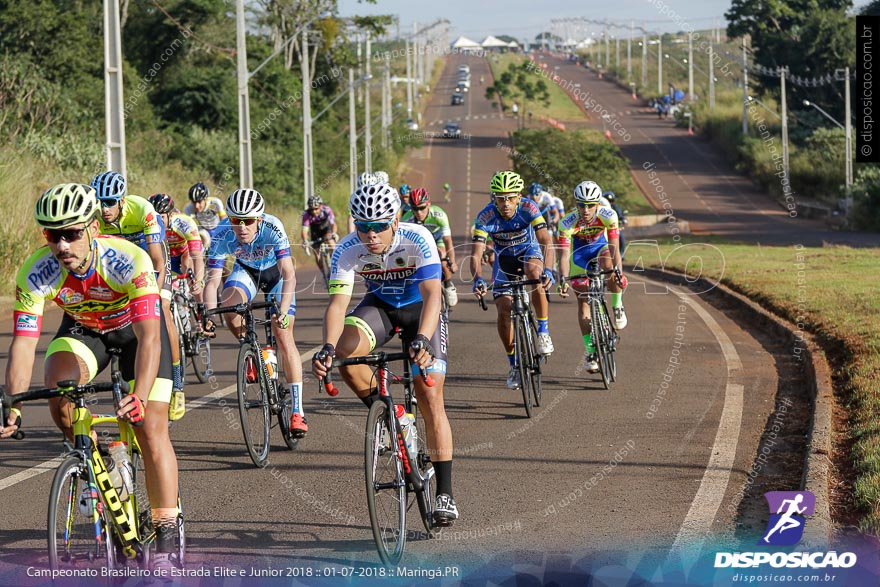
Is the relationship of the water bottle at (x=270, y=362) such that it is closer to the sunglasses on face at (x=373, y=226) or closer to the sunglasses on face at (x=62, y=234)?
the sunglasses on face at (x=373, y=226)

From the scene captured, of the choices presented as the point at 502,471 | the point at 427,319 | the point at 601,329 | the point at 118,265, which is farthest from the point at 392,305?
the point at 601,329

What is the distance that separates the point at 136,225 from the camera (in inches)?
417

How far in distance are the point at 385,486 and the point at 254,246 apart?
4.74m

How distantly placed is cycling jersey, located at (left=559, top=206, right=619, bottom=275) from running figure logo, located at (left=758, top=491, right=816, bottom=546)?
258 inches

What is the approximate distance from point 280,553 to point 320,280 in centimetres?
2258

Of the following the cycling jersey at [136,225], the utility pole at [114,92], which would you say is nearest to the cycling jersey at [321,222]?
the utility pole at [114,92]

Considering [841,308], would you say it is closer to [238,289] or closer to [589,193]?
[589,193]

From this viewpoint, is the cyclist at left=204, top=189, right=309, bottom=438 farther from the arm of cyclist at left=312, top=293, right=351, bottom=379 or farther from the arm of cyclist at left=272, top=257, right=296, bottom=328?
the arm of cyclist at left=312, top=293, right=351, bottom=379

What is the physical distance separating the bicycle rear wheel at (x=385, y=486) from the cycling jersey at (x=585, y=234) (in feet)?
25.0

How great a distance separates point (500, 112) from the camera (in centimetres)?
11206

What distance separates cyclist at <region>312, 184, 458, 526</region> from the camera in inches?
271

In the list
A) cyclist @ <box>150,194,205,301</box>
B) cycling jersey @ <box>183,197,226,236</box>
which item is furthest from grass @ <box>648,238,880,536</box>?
cycling jersey @ <box>183,197,226,236</box>

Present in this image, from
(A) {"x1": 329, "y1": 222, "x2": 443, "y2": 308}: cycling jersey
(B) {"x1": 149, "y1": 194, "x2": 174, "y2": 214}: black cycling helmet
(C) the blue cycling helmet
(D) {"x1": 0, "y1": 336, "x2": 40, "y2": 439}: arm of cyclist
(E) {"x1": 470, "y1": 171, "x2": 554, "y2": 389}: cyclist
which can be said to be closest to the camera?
(D) {"x1": 0, "y1": 336, "x2": 40, "y2": 439}: arm of cyclist

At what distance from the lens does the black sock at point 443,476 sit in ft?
22.8
